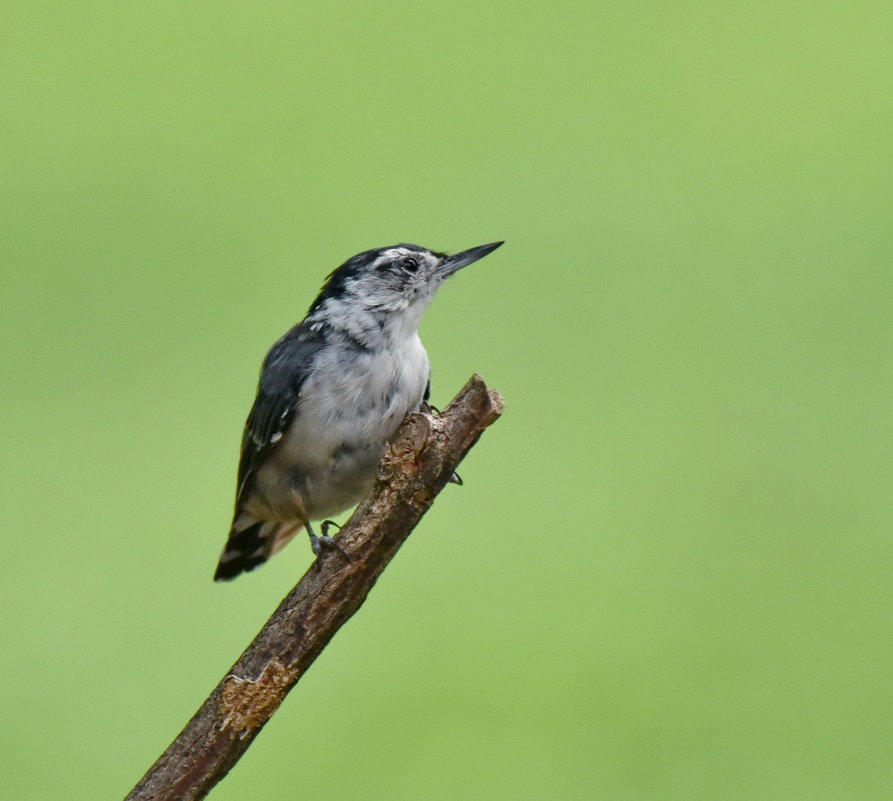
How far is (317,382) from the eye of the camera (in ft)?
11.0

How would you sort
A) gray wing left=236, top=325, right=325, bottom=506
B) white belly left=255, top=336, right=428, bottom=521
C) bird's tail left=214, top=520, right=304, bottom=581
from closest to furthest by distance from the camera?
1. white belly left=255, top=336, right=428, bottom=521
2. gray wing left=236, top=325, right=325, bottom=506
3. bird's tail left=214, top=520, right=304, bottom=581

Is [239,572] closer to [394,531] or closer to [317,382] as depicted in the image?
[317,382]

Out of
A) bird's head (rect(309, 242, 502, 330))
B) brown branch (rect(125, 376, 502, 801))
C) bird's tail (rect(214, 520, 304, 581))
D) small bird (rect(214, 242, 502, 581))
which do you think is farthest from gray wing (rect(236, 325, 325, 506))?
brown branch (rect(125, 376, 502, 801))

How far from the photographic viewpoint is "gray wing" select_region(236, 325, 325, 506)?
3426 millimetres

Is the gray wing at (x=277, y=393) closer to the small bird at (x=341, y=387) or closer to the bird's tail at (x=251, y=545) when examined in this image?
the small bird at (x=341, y=387)

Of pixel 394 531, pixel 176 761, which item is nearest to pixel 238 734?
pixel 176 761

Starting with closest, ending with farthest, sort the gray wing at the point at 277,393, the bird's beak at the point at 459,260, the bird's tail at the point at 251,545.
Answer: the gray wing at the point at 277,393, the bird's beak at the point at 459,260, the bird's tail at the point at 251,545

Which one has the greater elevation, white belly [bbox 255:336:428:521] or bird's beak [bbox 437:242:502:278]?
bird's beak [bbox 437:242:502:278]

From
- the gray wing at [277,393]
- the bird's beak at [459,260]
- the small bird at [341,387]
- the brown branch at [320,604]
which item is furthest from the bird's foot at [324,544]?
the bird's beak at [459,260]

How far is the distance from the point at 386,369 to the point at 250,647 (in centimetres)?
106

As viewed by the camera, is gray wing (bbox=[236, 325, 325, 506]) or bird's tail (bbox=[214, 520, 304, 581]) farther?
bird's tail (bbox=[214, 520, 304, 581])

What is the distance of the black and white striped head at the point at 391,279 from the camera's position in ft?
11.4

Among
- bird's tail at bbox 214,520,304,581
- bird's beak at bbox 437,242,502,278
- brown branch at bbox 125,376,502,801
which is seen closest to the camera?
brown branch at bbox 125,376,502,801

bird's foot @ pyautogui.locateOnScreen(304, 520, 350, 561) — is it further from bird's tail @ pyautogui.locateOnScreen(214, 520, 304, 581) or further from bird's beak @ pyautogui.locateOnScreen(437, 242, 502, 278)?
bird's beak @ pyautogui.locateOnScreen(437, 242, 502, 278)
